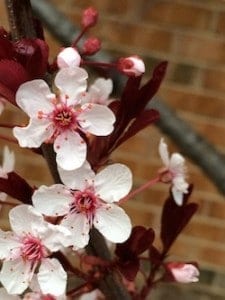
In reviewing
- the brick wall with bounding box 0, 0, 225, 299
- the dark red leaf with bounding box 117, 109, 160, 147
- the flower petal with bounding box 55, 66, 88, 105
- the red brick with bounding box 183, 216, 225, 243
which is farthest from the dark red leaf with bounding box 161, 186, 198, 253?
the red brick with bounding box 183, 216, 225, 243

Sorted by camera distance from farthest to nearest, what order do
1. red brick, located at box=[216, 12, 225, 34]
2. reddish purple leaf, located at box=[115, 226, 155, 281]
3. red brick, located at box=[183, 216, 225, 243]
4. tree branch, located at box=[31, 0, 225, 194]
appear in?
red brick, located at box=[183, 216, 225, 243]
red brick, located at box=[216, 12, 225, 34]
tree branch, located at box=[31, 0, 225, 194]
reddish purple leaf, located at box=[115, 226, 155, 281]

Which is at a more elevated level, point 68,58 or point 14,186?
point 68,58

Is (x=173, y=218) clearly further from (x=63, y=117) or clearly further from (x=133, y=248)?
(x=63, y=117)

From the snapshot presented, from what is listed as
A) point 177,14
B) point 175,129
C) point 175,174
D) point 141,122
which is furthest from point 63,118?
point 177,14

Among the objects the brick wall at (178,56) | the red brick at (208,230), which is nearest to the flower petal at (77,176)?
the brick wall at (178,56)

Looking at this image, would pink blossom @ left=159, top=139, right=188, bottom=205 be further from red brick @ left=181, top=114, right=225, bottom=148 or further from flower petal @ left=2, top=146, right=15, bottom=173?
red brick @ left=181, top=114, right=225, bottom=148
